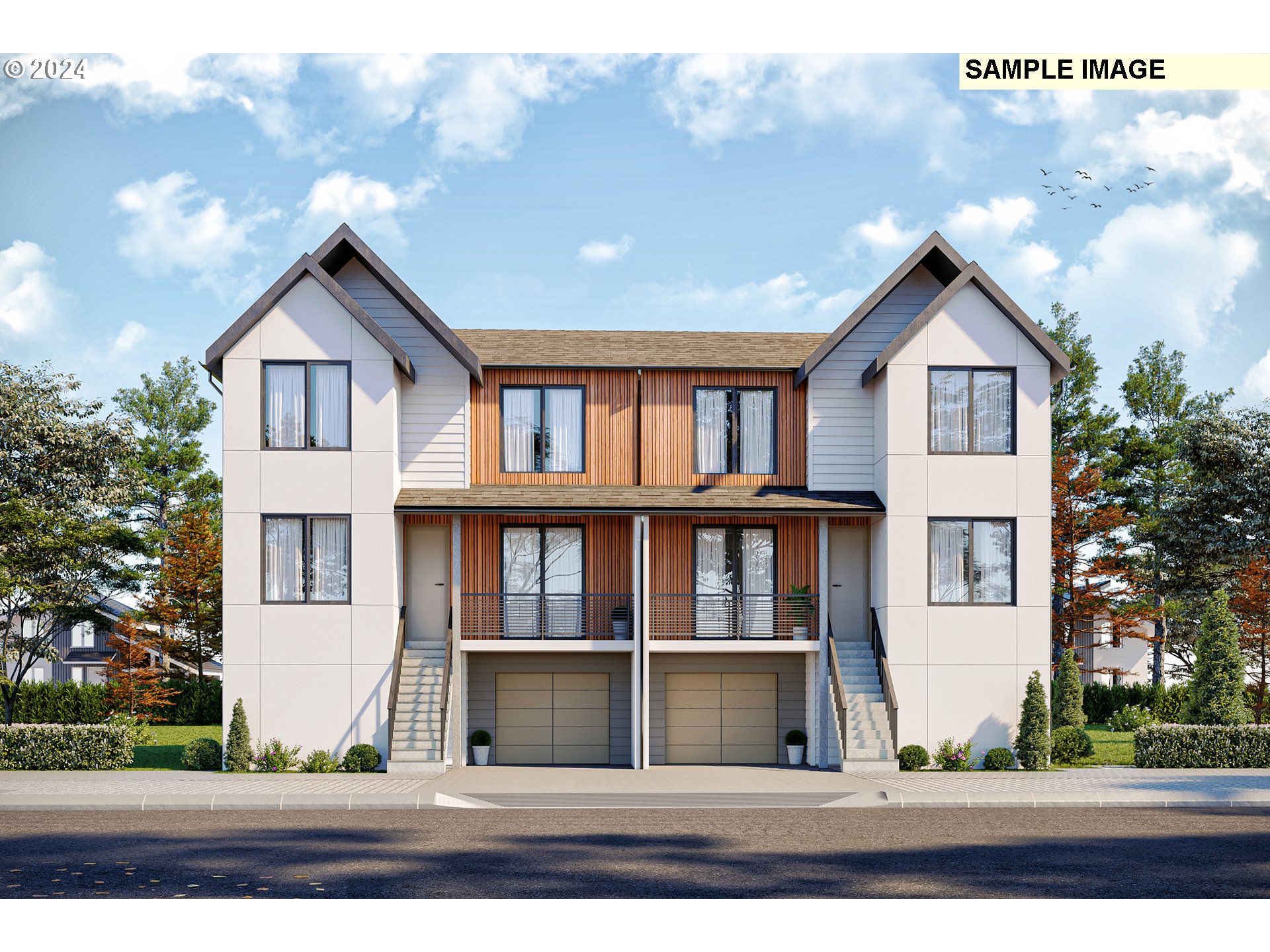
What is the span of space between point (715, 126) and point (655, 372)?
13832 millimetres

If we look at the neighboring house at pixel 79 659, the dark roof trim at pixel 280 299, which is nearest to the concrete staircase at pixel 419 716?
the dark roof trim at pixel 280 299

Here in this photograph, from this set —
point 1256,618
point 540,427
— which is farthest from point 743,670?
point 1256,618

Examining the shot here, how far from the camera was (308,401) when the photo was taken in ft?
72.7

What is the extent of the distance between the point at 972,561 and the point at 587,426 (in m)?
8.22

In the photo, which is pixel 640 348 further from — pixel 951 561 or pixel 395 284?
pixel 951 561

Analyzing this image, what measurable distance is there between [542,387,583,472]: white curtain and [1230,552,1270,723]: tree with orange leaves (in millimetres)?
20909

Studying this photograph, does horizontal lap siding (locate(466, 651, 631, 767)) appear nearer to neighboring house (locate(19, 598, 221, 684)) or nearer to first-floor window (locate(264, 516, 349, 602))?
first-floor window (locate(264, 516, 349, 602))

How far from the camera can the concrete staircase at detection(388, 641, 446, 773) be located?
69.6 ft

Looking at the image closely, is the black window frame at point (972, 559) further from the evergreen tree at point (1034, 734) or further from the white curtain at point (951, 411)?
the evergreen tree at point (1034, 734)

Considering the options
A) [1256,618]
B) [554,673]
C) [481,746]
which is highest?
[1256,618]

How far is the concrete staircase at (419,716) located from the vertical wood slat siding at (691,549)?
4.75 meters

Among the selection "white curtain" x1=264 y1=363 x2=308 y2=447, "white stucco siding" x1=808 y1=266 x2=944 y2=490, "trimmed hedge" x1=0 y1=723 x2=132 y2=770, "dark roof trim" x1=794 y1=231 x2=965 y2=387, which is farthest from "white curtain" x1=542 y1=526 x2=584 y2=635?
"trimmed hedge" x1=0 y1=723 x2=132 y2=770

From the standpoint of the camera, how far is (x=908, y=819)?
52.9ft

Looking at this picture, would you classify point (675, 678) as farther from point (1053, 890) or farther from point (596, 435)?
point (1053, 890)
